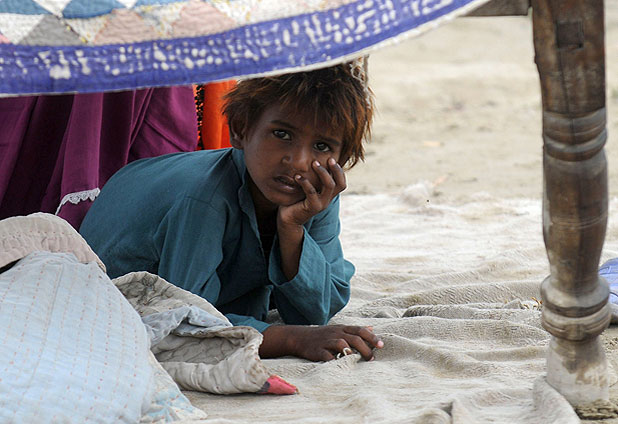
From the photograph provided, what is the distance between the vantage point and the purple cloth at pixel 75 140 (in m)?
2.67

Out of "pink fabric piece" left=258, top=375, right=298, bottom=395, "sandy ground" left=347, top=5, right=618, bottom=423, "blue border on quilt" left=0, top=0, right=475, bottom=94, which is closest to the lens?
"blue border on quilt" left=0, top=0, right=475, bottom=94

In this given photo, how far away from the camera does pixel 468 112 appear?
7.14m

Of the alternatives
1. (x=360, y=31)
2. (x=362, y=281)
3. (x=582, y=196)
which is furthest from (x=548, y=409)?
(x=362, y=281)

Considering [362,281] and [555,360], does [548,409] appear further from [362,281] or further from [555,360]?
[362,281]

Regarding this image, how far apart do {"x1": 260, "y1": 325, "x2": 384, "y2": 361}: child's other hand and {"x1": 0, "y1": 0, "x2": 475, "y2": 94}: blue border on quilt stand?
87 cm

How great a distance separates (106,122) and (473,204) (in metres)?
2.14

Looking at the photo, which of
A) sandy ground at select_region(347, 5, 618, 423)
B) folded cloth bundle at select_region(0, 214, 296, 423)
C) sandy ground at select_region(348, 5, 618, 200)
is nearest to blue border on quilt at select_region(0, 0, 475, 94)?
folded cloth bundle at select_region(0, 214, 296, 423)

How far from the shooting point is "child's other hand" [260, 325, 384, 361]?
209 centimetres

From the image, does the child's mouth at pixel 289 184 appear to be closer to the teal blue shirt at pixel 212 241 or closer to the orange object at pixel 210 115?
the teal blue shirt at pixel 212 241

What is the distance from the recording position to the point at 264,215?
2359 millimetres

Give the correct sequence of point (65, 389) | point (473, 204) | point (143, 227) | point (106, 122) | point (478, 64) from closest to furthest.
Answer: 1. point (65, 389)
2. point (143, 227)
3. point (106, 122)
4. point (473, 204)
5. point (478, 64)

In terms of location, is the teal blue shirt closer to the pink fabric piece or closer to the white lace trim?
the white lace trim

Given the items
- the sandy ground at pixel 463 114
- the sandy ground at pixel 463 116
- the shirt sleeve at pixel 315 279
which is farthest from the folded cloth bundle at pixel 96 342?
the sandy ground at pixel 463 114

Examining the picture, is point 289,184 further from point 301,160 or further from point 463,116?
point 463,116
